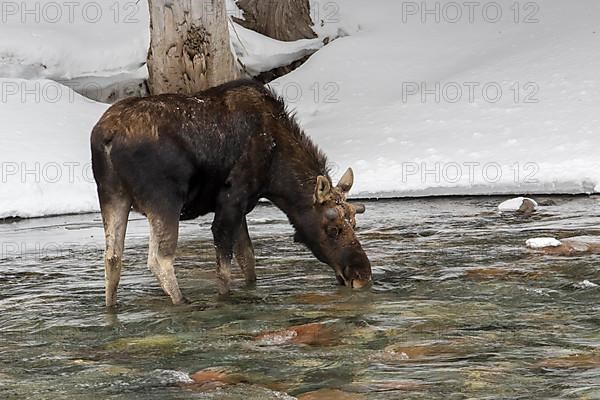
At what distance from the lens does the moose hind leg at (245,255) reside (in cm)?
846

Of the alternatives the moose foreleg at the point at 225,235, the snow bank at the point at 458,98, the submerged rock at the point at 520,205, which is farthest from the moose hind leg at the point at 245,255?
the snow bank at the point at 458,98

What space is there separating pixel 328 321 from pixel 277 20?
1356 centimetres

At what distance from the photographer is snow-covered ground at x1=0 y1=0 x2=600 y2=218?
13672 millimetres

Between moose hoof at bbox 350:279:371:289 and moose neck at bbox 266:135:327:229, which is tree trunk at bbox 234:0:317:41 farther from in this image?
moose hoof at bbox 350:279:371:289

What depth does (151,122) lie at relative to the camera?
7.55 m

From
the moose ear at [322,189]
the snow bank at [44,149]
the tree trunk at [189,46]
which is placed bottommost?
the moose ear at [322,189]

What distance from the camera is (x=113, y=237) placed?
25.3ft

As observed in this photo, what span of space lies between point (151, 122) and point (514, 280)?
2876 millimetres

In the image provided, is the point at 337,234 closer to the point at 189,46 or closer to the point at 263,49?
the point at 189,46

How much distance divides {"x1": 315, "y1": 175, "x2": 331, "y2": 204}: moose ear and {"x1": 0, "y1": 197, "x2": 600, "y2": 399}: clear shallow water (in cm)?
67

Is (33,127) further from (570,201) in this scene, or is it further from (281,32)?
(570,201)

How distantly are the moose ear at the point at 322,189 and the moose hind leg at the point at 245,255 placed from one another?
26.6 inches

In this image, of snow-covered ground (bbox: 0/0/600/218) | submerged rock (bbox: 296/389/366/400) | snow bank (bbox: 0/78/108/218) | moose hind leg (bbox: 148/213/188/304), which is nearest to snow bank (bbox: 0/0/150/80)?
snow-covered ground (bbox: 0/0/600/218)

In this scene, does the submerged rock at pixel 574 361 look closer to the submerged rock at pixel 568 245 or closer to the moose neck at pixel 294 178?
the moose neck at pixel 294 178
